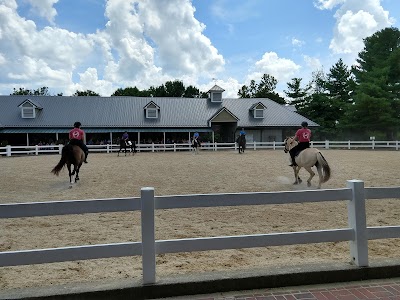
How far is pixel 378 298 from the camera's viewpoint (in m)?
3.33

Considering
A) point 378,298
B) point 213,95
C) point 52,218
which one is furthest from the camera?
point 213,95

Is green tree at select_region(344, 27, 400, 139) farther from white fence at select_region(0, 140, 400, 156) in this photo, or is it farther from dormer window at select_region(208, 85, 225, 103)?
dormer window at select_region(208, 85, 225, 103)

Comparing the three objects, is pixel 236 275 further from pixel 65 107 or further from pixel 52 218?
pixel 65 107

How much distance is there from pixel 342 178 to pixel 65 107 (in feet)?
108

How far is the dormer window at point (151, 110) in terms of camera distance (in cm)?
3822

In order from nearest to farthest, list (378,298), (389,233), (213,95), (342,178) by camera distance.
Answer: (378,298)
(389,233)
(342,178)
(213,95)

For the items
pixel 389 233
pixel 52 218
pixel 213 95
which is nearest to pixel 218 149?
pixel 213 95

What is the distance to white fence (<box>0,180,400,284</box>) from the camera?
3398 mm

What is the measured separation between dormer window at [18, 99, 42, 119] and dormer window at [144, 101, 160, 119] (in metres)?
11.6

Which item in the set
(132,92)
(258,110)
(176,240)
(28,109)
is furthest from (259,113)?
(176,240)

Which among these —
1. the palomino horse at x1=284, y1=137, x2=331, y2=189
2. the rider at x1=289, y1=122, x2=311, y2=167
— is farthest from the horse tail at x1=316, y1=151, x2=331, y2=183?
the rider at x1=289, y1=122, x2=311, y2=167

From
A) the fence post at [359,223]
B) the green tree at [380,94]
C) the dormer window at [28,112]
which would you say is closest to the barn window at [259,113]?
the green tree at [380,94]

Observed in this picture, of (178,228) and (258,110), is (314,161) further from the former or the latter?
(258,110)

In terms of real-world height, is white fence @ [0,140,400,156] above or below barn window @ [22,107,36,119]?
below
